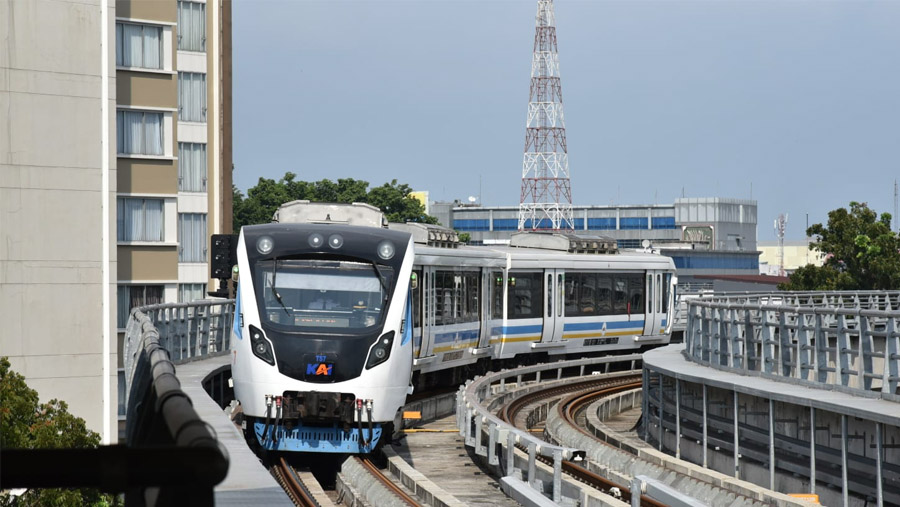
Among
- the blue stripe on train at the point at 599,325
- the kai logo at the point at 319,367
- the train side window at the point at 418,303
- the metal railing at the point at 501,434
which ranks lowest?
the metal railing at the point at 501,434

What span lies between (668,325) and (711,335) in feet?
49.2

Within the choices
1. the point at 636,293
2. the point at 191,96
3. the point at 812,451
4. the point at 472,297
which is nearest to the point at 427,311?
the point at 472,297

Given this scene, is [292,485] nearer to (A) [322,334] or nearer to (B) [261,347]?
(B) [261,347]

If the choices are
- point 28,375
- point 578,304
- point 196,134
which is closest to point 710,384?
point 578,304

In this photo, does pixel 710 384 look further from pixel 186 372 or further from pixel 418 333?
pixel 186 372

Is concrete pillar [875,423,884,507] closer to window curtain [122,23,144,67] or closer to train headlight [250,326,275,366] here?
train headlight [250,326,275,366]

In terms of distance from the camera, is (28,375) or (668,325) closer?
(668,325)

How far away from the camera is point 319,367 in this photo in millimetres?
15664

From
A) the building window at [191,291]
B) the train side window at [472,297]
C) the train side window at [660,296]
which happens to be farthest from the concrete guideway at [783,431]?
the building window at [191,291]

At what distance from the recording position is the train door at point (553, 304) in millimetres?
29797

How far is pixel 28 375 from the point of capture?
41.6m

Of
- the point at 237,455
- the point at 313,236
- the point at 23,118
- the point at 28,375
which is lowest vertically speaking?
the point at 28,375

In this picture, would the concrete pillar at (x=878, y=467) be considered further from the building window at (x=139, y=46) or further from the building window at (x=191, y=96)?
the building window at (x=191, y=96)

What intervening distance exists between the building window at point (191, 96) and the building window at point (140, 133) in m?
3.98
